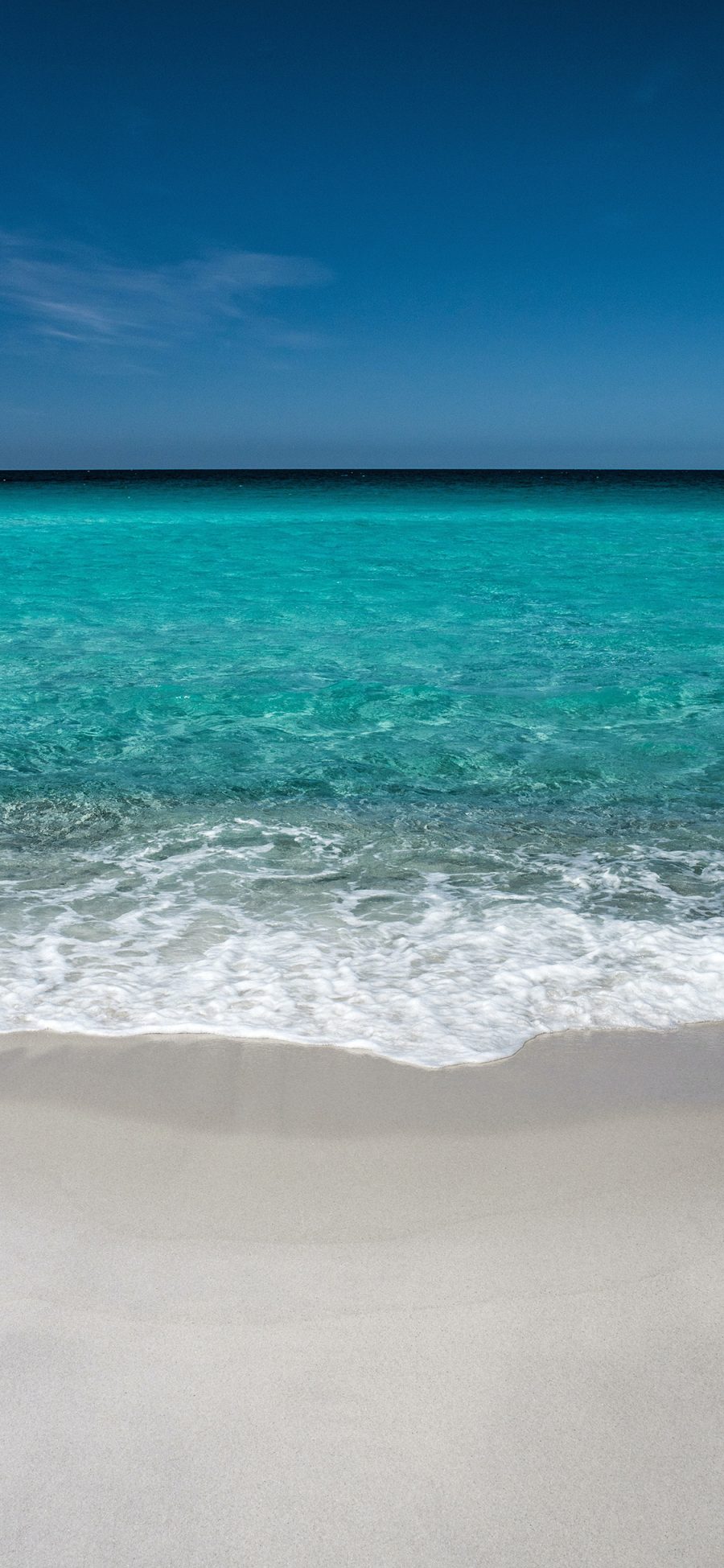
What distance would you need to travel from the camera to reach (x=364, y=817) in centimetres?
673

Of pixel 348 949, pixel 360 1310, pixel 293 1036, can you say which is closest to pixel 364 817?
pixel 348 949

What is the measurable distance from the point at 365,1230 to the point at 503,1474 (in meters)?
0.78

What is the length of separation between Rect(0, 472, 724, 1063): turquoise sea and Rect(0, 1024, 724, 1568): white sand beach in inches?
17.4

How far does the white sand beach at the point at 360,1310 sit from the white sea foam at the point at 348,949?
318 mm

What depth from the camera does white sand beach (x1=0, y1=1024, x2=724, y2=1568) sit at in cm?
202

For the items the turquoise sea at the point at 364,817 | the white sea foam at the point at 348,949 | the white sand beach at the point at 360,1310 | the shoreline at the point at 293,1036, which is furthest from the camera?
the turquoise sea at the point at 364,817

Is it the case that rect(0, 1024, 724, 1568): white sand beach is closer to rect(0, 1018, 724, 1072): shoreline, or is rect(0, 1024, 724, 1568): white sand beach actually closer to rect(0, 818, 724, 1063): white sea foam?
rect(0, 1018, 724, 1072): shoreline

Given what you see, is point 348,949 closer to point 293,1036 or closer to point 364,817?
point 293,1036

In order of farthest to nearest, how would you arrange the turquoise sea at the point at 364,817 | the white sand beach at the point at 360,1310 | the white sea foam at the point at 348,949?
the turquoise sea at the point at 364,817, the white sea foam at the point at 348,949, the white sand beach at the point at 360,1310

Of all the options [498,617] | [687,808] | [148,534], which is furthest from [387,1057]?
[148,534]

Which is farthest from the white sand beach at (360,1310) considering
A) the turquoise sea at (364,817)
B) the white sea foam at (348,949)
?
the turquoise sea at (364,817)

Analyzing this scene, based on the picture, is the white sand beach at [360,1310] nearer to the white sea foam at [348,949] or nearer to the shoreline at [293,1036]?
the shoreline at [293,1036]

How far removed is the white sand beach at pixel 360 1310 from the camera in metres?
2.02

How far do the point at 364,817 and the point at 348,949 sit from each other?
2144mm
